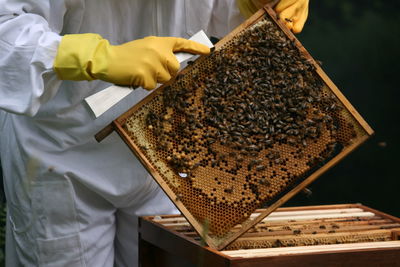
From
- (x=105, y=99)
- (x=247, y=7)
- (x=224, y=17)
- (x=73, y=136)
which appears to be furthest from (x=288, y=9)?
(x=73, y=136)

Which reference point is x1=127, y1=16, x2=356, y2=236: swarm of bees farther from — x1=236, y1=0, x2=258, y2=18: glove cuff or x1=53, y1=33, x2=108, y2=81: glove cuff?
x1=236, y1=0, x2=258, y2=18: glove cuff

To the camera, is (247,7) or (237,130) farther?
(247,7)

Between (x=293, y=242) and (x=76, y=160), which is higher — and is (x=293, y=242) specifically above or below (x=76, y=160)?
above

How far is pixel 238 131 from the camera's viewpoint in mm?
2402

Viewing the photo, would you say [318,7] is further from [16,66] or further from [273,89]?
[16,66]

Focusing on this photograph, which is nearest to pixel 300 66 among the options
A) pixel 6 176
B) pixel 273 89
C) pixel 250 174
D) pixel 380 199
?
pixel 273 89

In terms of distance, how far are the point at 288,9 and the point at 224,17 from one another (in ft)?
1.53

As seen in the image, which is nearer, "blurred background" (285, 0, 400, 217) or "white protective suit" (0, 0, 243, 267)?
"white protective suit" (0, 0, 243, 267)

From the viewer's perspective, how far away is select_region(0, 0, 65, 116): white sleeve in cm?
241

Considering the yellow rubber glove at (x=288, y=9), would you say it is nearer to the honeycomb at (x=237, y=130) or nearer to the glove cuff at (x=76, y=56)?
the honeycomb at (x=237, y=130)

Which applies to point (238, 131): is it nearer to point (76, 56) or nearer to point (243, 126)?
point (243, 126)

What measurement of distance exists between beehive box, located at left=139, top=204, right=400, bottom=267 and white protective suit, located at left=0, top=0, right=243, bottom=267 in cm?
35

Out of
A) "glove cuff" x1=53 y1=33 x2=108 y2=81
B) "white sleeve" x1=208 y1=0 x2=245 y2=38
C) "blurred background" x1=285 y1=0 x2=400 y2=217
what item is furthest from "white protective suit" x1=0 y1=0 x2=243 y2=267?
"blurred background" x1=285 y1=0 x2=400 y2=217

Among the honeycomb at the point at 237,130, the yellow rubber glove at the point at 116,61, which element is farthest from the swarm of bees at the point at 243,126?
the yellow rubber glove at the point at 116,61
